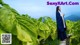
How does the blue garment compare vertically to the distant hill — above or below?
below

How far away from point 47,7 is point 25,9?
0.18m

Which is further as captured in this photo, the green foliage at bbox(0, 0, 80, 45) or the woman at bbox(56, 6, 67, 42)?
the woman at bbox(56, 6, 67, 42)

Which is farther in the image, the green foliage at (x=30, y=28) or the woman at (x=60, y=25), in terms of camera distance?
the woman at (x=60, y=25)

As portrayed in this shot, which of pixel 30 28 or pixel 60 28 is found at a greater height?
pixel 30 28

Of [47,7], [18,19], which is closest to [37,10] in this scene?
[47,7]

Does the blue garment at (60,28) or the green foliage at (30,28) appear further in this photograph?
the blue garment at (60,28)

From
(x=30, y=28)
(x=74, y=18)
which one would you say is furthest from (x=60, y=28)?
(x=30, y=28)

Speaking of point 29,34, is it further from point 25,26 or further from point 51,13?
point 51,13

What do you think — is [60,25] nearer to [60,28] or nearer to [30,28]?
[60,28]

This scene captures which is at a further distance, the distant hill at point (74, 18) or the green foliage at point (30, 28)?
the distant hill at point (74, 18)

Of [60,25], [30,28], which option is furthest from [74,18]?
[30,28]

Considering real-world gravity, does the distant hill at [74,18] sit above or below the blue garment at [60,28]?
above

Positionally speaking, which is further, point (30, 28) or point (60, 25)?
point (60, 25)

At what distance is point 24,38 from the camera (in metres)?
1.47
